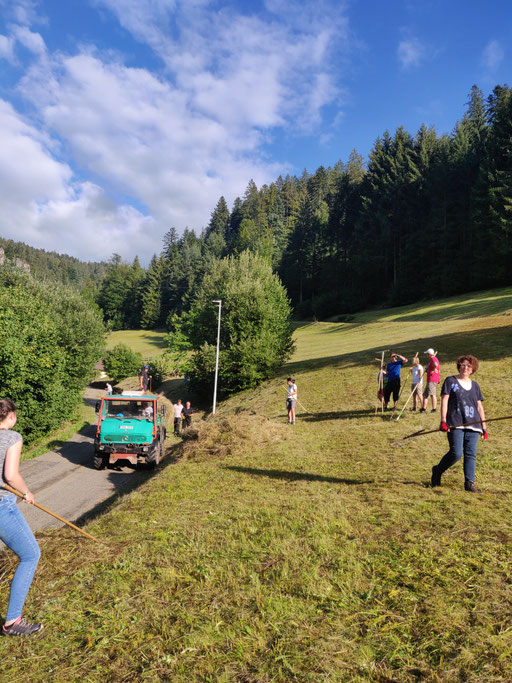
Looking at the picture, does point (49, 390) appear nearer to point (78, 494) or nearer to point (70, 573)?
point (78, 494)

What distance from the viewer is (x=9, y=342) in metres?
19.5

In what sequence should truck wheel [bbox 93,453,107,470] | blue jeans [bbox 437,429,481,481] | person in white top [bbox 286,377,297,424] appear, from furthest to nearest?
1. person in white top [bbox 286,377,297,424]
2. truck wheel [bbox 93,453,107,470]
3. blue jeans [bbox 437,429,481,481]

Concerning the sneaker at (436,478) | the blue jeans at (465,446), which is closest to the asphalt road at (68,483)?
the sneaker at (436,478)

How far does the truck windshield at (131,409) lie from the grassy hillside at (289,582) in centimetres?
660

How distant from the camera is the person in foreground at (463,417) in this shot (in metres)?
6.26

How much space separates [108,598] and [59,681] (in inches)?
40.0

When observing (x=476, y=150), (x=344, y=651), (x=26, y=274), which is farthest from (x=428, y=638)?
(x=476, y=150)

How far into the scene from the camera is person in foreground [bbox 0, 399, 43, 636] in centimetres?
384

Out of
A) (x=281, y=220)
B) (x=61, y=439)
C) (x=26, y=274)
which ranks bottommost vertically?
(x=61, y=439)

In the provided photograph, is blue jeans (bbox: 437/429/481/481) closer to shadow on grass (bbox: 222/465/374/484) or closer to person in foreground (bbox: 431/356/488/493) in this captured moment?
person in foreground (bbox: 431/356/488/493)

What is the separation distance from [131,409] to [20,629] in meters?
11.9

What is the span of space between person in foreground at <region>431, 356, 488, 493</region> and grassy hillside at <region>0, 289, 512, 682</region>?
Result: 565 mm

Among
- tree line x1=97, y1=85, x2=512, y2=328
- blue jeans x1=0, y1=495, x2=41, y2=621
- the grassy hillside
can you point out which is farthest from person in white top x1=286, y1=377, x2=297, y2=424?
tree line x1=97, y1=85, x2=512, y2=328

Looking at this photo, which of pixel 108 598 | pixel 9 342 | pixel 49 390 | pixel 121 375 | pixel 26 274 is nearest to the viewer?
pixel 108 598
